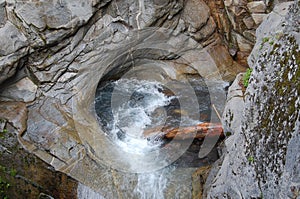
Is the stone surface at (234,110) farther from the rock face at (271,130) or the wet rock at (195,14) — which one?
the wet rock at (195,14)

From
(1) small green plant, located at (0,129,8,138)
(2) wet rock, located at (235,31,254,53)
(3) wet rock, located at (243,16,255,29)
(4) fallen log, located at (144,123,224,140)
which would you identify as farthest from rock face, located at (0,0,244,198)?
(3) wet rock, located at (243,16,255,29)

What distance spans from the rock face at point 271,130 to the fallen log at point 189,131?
2.13 meters

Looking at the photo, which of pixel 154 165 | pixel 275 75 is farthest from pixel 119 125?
pixel 275 75

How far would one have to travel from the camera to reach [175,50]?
9.12 m

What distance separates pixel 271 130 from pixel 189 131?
10.5ft

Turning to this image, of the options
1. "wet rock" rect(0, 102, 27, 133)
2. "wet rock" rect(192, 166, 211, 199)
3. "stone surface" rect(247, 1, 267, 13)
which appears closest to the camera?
"wet rock" rect(192, 166, 211, 199)

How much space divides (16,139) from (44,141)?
52cm

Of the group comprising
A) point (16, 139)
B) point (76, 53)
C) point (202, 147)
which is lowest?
point (202, 147)

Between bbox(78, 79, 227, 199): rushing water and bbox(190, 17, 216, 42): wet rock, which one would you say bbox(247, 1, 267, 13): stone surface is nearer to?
bbox(190, 17, 216, 42): wet rock

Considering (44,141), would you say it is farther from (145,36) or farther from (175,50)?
(175,50)

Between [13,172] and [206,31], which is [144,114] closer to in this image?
[13,172]

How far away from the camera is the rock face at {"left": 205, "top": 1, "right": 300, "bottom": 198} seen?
10.3 feet

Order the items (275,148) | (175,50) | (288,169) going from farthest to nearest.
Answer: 1. (175,50)
2. (275,148)
3. (288,169)

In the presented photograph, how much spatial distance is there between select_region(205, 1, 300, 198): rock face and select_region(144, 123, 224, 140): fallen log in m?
2.13
